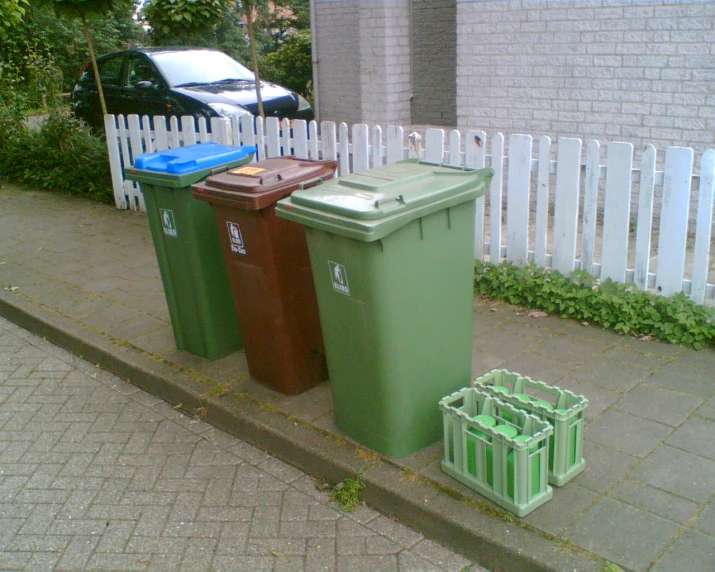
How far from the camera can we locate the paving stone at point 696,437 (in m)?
3.40

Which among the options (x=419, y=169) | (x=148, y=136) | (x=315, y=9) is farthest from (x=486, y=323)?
(x=315, y=9)

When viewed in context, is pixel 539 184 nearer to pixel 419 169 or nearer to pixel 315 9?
pixel 419 169

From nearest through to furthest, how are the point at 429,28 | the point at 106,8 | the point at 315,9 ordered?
1. the point at 106,8
2. the point at 429,28
3. the point at 315,9

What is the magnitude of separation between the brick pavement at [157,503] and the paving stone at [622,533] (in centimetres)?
53

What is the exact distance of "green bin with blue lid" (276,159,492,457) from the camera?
10.2 feet

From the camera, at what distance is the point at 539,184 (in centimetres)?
530

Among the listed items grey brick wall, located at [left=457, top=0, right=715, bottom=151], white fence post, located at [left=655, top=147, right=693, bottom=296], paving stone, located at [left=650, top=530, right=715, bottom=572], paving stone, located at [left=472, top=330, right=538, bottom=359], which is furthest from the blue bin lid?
grey brick wall, located at [left=457, top=0, right=715, bottom=151]

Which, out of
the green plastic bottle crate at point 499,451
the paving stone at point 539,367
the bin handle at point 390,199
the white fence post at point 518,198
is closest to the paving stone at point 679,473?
the green plastic bottle crate at point 499,451

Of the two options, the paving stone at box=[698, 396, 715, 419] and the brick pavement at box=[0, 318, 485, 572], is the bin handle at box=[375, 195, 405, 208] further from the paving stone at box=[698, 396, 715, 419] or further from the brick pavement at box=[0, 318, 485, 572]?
the paving stone at box=[698, 396, 715, 419]

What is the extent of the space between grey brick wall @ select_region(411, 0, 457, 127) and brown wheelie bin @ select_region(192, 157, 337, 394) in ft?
20.8

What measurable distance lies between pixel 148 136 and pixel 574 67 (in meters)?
4.60

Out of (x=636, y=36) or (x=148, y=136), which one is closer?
(x=636, y=36)

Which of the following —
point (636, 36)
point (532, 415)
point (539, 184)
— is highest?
point (636, 36)

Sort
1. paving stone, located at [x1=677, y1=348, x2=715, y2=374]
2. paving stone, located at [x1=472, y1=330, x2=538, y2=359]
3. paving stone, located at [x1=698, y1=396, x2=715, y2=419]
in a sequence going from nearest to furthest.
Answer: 1. paving stone, located at [x1=698, y1=396, x2=715, y2=419]
2. paving stone, located at [x1=677, y1=348, x2=715, y2=374]
3. paving stone, located at [x1=472, y1=330, x2=538, y2=359]
